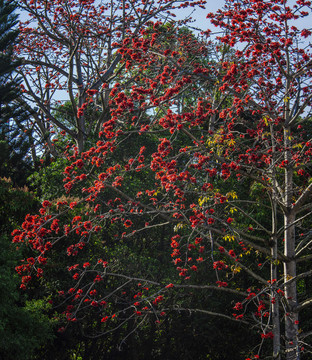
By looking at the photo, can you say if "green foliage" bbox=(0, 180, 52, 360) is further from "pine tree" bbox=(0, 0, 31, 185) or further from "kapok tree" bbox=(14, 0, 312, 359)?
"pine tree" bbox=(0, 0, 31, 185)

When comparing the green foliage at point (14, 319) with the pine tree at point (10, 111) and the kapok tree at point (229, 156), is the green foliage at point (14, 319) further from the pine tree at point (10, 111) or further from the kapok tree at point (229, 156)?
the pine tree at point (10, 111)

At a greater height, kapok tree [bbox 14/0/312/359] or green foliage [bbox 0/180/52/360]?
kapok tree [bbox 14/0/312/359]

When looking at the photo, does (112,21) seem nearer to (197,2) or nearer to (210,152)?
(197,2)

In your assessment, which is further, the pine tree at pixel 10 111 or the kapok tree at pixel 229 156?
the pine tree at pixel 10 111

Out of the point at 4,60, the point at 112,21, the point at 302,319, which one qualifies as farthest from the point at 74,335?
the point at 112,21

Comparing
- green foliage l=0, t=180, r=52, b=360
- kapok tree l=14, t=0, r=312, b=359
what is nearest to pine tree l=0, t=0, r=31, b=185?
green foliage l=0, t=180, r=52, b=360

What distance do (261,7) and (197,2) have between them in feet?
16.8

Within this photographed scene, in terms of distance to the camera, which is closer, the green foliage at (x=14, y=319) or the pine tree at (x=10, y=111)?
the green foliage at (x=14, y=319)

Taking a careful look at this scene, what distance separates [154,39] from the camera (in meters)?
5.30

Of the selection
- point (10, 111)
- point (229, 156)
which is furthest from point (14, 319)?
point (10, 111)

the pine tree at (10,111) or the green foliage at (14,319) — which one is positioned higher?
the pine tree at (10,111)

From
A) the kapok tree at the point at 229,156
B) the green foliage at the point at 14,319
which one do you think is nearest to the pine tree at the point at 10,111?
the green foliage at the point at 14,319

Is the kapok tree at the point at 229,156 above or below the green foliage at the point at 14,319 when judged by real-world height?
above

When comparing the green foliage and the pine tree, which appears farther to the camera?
the pine tree
